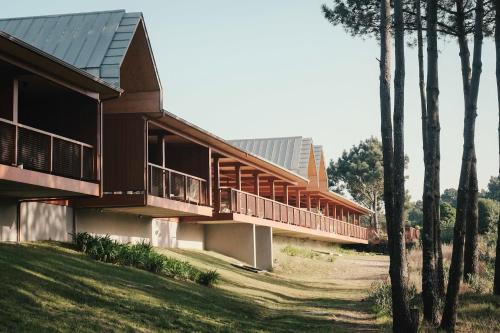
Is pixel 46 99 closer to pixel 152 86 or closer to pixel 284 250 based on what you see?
pixel 152 86

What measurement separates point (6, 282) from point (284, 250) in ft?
100

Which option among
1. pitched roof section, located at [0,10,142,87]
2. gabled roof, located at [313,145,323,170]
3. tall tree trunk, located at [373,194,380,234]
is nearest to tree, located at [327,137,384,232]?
tall tree trunk, located at [373,194,380,234]

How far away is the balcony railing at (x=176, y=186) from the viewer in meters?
25.9

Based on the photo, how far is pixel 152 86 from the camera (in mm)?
25500

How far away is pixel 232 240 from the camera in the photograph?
3475 cm

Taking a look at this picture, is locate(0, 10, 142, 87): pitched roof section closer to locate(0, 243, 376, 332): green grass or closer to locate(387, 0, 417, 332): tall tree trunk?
locate(0, 243, 376, 332): green grass

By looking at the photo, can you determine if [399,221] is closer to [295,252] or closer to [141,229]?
[141,229]

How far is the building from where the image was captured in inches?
851

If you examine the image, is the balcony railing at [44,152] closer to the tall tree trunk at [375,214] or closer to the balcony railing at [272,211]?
the balcony railing at [272,211]

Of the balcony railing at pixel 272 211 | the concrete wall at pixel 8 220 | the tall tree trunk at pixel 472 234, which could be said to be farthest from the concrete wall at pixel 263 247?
the concrete wall at pixel 8 220

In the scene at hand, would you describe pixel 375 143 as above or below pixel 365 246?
above

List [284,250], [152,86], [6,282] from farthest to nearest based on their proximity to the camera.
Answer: [284,250], [152,86], [6,282]

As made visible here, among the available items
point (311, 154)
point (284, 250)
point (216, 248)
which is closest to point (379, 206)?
point (311, 154)

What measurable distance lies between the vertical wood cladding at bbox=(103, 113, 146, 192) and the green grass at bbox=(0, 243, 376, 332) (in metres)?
4.12
